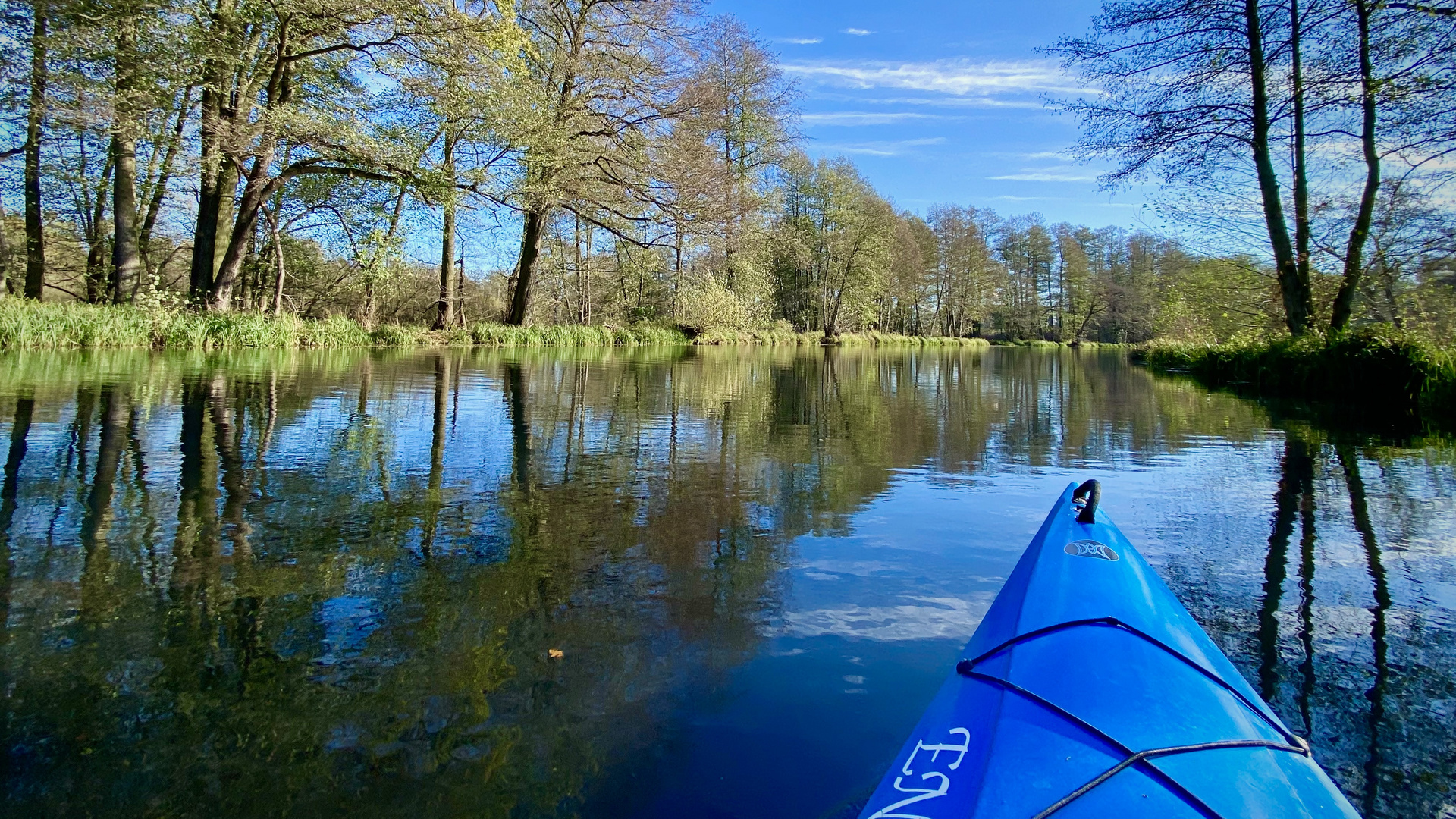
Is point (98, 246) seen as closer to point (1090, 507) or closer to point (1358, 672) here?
point (1090, 507)

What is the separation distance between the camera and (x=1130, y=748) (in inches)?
47.8

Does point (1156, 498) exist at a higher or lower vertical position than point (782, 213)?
lower

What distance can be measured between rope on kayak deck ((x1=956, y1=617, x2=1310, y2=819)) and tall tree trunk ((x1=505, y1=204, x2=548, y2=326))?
19274mm

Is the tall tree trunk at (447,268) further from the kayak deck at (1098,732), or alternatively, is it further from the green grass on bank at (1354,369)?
the kayak deck at (1098,732)

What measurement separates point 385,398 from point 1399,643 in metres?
8.32

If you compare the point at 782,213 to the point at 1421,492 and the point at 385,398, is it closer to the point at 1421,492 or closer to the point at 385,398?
the point at 385,398

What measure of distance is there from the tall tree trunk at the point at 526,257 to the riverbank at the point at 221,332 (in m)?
0.62

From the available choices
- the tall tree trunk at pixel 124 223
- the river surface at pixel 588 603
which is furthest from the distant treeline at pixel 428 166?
the river surface at pixel 588 603

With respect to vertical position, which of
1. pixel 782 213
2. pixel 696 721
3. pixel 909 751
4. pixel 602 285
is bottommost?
pixel 696 721

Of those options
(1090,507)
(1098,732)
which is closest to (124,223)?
(1090,507)

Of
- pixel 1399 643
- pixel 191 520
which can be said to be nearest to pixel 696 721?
pixel 1399 643

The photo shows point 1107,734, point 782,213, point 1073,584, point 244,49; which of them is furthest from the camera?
point 782,213

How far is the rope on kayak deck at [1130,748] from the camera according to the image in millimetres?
1108

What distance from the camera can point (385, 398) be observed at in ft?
27.3
